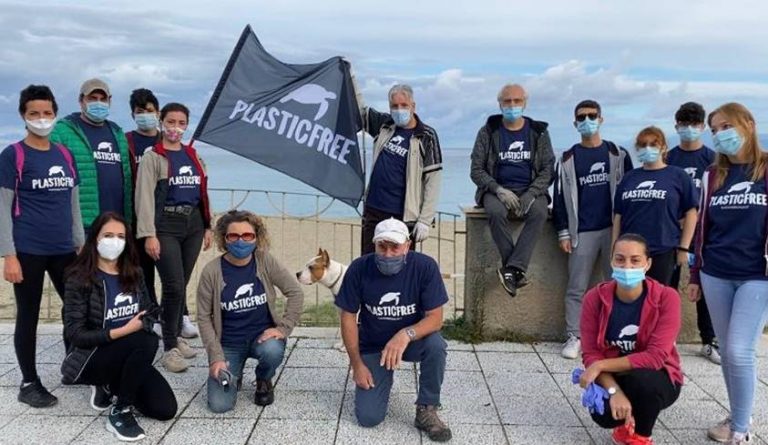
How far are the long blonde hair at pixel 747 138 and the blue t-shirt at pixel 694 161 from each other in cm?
163

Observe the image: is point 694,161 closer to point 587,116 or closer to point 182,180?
point 587,116

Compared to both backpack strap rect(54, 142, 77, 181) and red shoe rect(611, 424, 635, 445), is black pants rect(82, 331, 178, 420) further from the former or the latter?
red shoe rect(611, 424, 635, 445)

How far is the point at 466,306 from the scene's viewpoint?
657 cm

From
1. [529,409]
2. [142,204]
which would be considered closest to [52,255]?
[142,204]

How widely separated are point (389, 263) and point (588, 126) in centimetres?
231

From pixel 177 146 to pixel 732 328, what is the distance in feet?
13.2

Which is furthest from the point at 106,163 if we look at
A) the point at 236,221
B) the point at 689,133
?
the point at 689,133

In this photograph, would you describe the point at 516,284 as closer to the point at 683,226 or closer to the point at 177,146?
the point at 683,226

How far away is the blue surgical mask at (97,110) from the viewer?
519cm

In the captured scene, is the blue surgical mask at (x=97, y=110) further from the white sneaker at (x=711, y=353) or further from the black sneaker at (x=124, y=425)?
the white sneaker at (x=711, y=353)

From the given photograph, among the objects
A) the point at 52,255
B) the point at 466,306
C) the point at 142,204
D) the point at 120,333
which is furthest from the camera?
the point at 466,306

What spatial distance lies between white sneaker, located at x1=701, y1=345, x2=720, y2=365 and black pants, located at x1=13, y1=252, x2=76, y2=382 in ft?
16.5

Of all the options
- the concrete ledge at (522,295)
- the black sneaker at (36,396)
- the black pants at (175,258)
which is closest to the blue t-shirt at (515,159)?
the concrete ledge at (522,295)

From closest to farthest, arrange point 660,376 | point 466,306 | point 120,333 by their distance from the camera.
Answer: point 660,376 < point 120,333 < point 466,306
